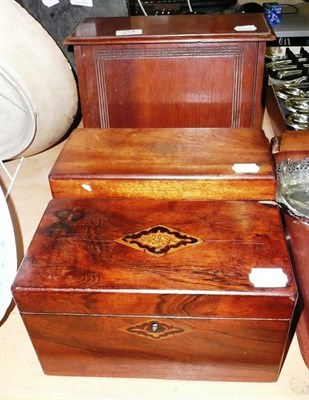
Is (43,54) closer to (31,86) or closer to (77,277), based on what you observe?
(31,86)

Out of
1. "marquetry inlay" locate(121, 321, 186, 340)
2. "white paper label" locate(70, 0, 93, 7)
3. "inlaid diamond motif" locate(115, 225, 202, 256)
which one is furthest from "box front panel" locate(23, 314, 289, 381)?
"white paper label" locate(70, 0, 93, 7)

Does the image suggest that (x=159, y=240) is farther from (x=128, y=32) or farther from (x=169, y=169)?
(x=128, y=32)

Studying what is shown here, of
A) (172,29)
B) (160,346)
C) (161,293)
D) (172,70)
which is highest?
(172,29)

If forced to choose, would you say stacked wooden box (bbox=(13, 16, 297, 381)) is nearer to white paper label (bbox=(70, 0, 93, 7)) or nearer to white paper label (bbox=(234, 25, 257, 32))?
white paper label (bbox=(234, 25, 257, 32))

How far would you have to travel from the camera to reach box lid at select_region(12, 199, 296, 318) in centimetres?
70

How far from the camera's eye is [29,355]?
0.92m

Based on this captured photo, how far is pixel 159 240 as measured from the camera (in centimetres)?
80

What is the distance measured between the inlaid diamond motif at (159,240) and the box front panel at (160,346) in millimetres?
117

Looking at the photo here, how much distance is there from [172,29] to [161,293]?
0.89 m

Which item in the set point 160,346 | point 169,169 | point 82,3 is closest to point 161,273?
point 160,346

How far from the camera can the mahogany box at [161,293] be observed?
71 centimetres

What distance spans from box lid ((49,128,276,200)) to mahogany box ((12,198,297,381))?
0.07 metres

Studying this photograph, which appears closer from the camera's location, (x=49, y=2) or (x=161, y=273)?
(x=161, y=273)

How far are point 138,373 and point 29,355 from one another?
24cm
